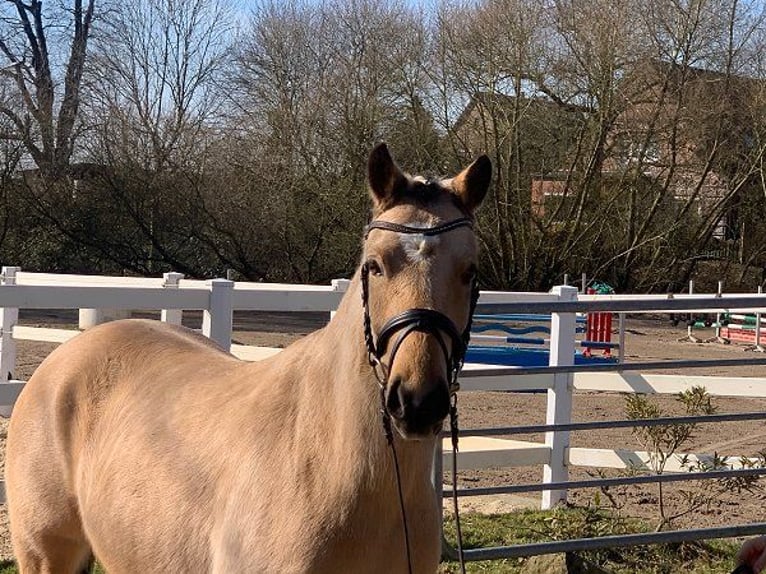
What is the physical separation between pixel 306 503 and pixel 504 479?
221 inches

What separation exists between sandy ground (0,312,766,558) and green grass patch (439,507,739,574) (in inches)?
23.5

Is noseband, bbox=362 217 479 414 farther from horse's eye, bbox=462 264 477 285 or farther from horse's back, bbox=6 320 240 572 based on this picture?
horse's back, bbox=6 320 240 572

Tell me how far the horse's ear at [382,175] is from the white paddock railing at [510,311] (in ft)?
6.29

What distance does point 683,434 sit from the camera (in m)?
6.74

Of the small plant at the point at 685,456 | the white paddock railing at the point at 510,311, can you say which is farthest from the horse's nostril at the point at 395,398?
the small plant at the point at 685,456

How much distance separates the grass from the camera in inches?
231

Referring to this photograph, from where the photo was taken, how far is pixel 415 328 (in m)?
2.36

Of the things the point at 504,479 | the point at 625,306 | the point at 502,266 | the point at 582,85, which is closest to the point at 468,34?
the point at 582,85

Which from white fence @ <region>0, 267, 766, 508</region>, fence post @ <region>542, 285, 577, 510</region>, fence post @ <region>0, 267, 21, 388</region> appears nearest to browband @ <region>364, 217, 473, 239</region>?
white fence @ <region>0, 267, 766, 508</region>

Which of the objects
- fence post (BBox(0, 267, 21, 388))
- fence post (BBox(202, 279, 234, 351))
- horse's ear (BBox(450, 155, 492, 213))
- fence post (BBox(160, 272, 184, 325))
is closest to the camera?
horse's ear (BBox(450, 155, 492, 213))

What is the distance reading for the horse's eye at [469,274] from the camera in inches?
102

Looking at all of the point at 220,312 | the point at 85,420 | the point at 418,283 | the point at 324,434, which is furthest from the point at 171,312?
the point at 418,283

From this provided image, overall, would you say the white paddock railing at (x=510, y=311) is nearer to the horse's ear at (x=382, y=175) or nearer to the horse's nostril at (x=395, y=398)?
the horse's ear at (x=382, y=175)

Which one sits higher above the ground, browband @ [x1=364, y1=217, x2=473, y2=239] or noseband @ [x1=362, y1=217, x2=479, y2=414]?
browband @ [x1=364, y1=217, x2=473, y2=239]
